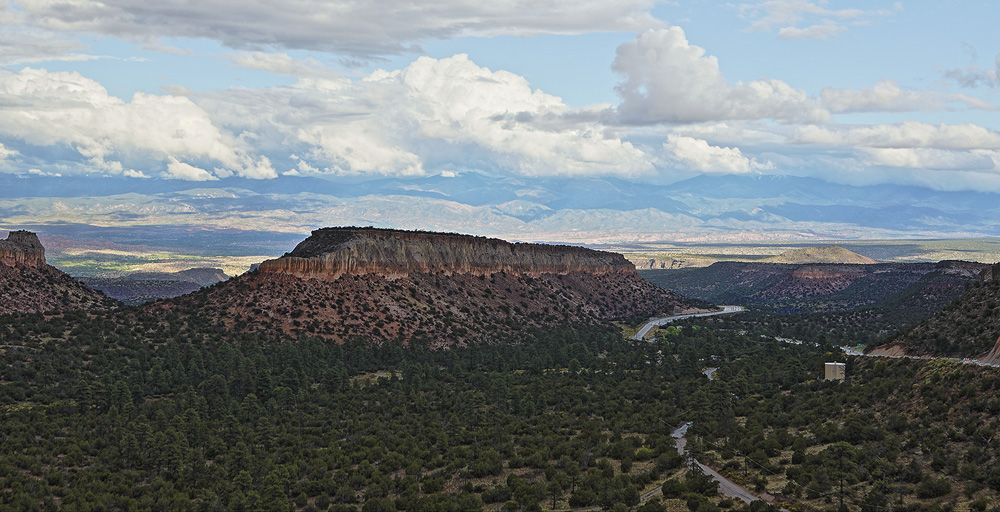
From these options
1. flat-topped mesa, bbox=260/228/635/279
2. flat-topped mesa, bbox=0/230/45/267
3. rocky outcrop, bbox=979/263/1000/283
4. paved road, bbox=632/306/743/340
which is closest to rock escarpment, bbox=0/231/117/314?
flat-topped mesa, bbox=0/230/45/267

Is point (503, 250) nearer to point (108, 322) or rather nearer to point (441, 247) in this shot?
point (441, 247)

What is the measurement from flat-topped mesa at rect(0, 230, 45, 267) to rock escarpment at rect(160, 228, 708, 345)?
51.9 ft

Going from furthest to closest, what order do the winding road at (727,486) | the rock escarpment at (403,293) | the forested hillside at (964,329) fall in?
the rock escarpment at (403,293) → the forested hillside at (964,329) → the winding road at (727,486)

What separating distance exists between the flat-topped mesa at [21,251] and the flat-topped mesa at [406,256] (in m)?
25.5

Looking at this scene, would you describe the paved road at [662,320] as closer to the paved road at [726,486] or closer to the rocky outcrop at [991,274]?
the rocky outcrop at [991,274]

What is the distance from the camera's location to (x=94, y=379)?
78500 millimetres

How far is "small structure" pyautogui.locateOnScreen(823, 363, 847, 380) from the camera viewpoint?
2948 inches

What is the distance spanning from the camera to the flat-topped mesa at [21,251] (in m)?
104

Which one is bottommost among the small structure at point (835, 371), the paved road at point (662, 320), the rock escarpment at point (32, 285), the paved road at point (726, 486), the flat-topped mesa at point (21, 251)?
the paved road at point (726, 486)

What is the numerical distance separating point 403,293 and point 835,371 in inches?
2527

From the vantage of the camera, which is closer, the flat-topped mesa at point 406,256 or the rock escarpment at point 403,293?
the rock escarpment at point 403,293

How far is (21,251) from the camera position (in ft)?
347

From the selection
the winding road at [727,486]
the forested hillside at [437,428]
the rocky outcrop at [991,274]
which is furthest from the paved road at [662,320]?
the winding road at [727,486]

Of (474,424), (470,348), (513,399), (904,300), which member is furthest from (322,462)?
(904,300)
